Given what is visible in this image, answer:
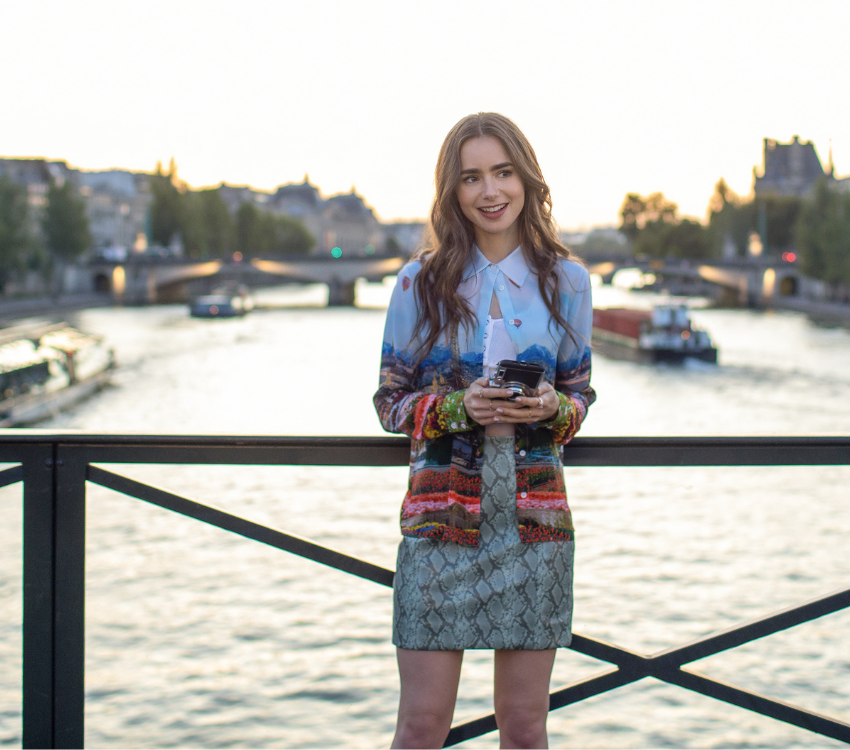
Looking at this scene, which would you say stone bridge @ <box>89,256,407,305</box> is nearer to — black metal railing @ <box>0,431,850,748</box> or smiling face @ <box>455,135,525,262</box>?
black metal railing @ <box>0,431,850,748</box>

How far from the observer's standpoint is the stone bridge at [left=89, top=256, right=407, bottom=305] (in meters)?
60.1

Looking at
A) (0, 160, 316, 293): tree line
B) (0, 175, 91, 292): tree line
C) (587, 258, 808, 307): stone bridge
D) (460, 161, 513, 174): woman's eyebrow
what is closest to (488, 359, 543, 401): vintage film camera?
(460, 161, 513, 174): woman's eyebrow

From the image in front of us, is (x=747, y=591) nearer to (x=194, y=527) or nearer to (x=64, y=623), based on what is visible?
(x=194, y=527)

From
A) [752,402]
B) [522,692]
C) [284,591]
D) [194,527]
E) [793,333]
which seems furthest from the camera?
[793,333]

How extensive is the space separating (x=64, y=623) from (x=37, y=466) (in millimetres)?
326

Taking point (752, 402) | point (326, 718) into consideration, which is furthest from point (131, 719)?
point (752, 402)

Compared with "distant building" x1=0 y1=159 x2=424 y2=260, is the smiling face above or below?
below

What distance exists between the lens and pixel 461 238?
1.88 meters

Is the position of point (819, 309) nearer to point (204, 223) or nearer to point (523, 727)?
point (204, 223)

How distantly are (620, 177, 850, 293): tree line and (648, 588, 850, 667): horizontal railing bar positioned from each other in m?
50.8

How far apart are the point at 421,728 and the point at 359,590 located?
9961 mm

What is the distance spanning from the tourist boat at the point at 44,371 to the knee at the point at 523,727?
720 inches

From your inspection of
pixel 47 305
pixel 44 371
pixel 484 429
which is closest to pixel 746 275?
pixel 47 305

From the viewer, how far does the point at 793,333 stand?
133ft
